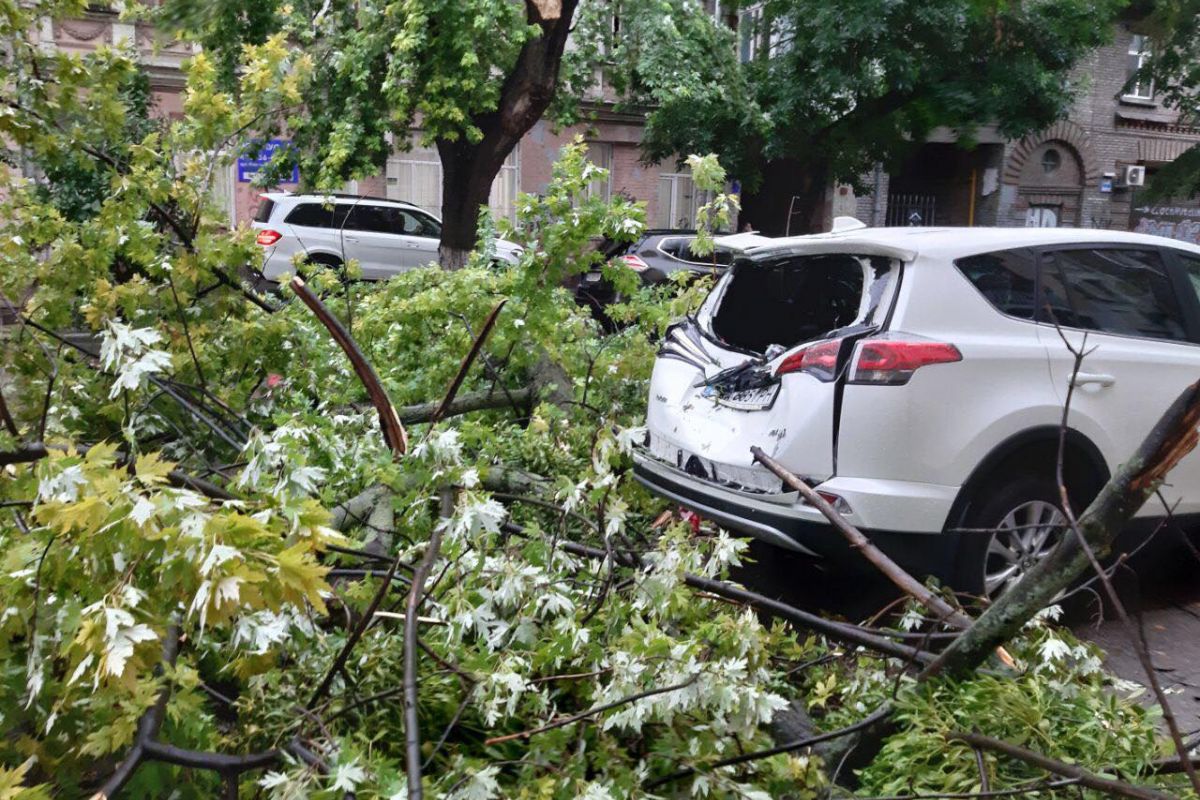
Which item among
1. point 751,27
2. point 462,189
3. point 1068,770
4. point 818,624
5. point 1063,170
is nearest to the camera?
point 1068,770

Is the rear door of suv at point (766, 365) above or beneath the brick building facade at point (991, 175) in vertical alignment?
beneath

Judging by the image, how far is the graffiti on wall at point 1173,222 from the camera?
1001 inches

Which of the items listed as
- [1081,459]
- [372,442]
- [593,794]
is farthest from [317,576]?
[1081,459]

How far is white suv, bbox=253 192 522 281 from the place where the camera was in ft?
62.3

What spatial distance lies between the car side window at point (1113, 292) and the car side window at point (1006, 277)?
0.27ft

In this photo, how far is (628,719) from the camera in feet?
8.64

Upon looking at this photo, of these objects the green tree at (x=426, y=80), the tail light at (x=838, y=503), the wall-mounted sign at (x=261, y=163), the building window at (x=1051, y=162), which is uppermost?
the building window at (x=1051, y=162)

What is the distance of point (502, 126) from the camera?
1363 cm

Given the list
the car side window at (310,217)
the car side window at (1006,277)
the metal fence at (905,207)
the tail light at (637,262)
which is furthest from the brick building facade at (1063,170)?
the car side window at (1006,277)

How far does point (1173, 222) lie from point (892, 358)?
24055 millimetres

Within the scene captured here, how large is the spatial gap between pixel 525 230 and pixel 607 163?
2243 cm

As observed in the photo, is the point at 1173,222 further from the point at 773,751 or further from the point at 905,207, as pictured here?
the point at 773,751

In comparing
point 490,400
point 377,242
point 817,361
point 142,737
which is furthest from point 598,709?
point 377,242

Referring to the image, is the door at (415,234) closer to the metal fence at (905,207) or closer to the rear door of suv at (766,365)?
the metal fence at (905,207)
